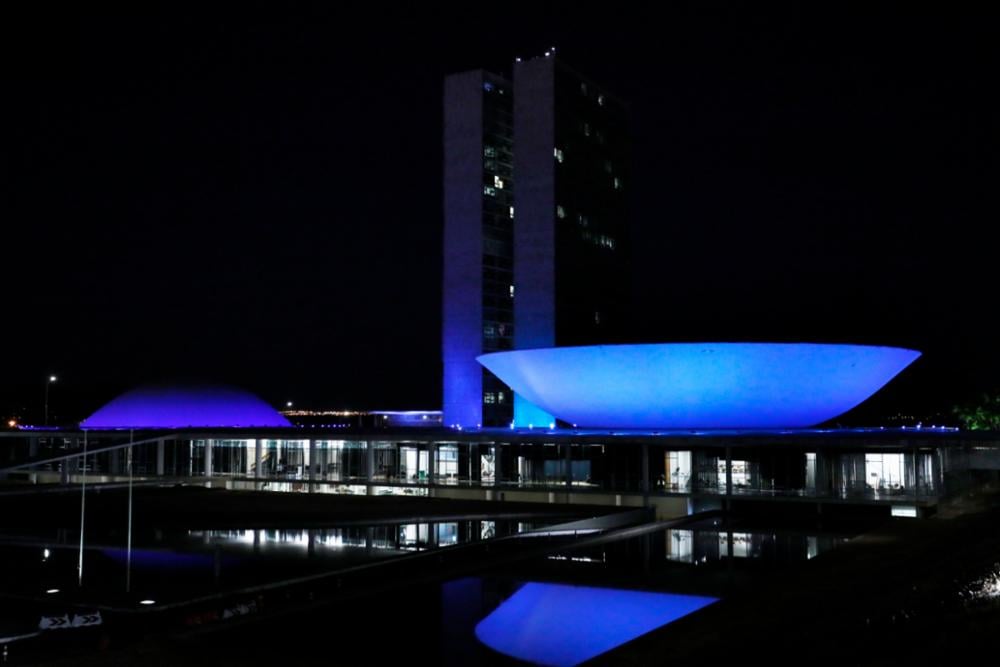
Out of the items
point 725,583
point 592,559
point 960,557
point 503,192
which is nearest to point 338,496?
point 592,559

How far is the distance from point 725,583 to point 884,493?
13.9m

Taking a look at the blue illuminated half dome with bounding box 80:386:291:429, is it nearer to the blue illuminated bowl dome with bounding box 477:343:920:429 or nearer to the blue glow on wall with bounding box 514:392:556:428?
the blue glow on wall with bounding box 514:392:556:428

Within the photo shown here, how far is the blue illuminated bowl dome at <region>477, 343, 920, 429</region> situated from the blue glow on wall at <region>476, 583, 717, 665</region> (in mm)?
17917

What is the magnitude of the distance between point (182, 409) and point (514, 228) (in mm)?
22593

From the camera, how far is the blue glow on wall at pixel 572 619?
12.0 meters

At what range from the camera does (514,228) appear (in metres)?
62.5

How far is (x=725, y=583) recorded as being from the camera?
656 inches

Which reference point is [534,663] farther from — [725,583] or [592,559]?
[592,559]

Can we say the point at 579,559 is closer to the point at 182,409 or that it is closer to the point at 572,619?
the point at 572,619

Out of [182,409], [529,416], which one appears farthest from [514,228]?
[182,409]

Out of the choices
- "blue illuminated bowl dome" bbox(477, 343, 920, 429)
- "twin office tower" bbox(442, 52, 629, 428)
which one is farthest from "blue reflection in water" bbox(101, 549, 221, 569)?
"twin office tower" bbox(442, 52, 629, 428)

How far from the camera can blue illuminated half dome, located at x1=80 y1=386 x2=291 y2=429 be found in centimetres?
5516

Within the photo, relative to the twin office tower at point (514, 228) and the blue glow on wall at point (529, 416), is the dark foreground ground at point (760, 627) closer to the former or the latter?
the blue glow on wall at point (529, 416)

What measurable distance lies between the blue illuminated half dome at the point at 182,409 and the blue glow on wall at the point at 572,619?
4234 centimetres
